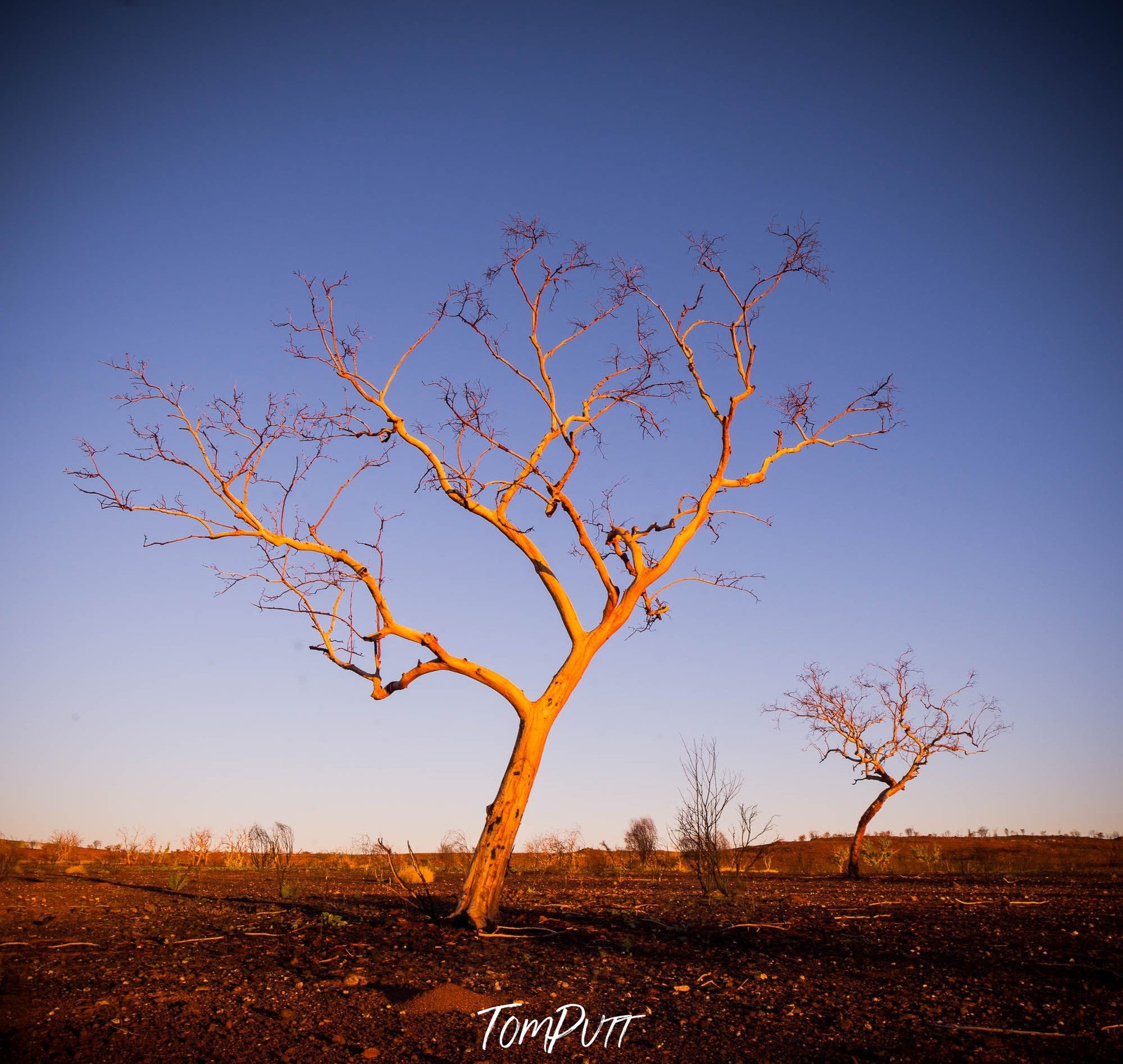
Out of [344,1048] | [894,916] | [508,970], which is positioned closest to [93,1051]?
[344,1048]

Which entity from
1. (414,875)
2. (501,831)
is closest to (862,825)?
(414,875)

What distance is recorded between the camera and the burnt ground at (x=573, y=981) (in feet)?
14.7

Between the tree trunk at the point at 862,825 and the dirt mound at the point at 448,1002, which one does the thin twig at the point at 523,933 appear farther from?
the tree trunk at the point at 862,825

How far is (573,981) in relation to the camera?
5.80m

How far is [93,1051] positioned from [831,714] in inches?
758

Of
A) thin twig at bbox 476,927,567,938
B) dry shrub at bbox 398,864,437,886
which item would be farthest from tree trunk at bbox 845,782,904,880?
thin twig at bbox 476,927,567,938

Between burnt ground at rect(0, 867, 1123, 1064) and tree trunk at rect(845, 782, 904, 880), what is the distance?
30.7 ft

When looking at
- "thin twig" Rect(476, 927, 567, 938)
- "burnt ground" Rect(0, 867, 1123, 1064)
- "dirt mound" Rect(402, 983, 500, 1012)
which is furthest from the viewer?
"thin twig" Rect(476, 927, 567, 938)

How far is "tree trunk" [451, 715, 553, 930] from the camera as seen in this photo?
7.80 meters

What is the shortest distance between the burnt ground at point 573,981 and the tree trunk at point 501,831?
0.35 meters

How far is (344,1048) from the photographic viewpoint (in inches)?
177

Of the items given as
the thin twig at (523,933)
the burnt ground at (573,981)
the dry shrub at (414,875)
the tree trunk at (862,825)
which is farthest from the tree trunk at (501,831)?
the tree trunk at (862,825)

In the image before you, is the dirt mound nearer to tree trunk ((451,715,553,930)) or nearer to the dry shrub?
tree trunk ((451,715,553,930))

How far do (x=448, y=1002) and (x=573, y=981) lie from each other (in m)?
0.97
